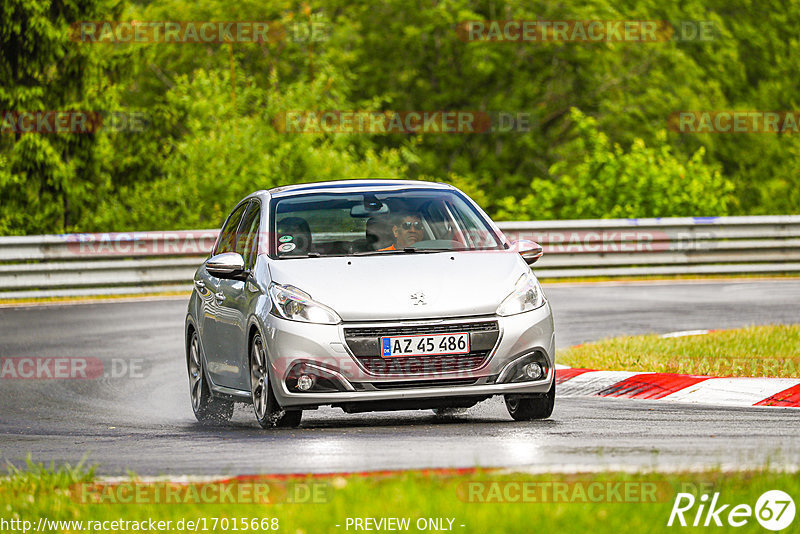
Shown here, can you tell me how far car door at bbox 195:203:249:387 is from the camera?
10.4 meters

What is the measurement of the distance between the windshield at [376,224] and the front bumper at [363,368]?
0.90 m

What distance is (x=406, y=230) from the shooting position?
1019 cm

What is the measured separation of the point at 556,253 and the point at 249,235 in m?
13.4

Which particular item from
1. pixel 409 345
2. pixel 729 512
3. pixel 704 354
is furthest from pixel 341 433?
pixel 704 354

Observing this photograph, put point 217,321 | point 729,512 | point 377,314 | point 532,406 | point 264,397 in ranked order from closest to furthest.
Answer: point 729,512 < point 377,314 < point 264,397 < point 532,406 < point 217,321

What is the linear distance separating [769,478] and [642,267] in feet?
58.4

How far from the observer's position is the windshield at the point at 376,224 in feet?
32.7

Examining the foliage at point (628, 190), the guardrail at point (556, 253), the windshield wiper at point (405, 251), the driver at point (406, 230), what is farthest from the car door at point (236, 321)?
the foliage at point (628, 190)

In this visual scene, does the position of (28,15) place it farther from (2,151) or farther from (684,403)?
(684,403)

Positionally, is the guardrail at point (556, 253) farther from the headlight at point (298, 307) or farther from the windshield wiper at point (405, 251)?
the headlight at point (298, 307)

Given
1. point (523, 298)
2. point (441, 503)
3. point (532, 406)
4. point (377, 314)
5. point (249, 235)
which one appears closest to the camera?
point (441, 503)

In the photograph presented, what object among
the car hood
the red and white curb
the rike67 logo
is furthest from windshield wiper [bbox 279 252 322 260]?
the rike67 logo

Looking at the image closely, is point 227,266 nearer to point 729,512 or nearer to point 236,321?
point 236,321

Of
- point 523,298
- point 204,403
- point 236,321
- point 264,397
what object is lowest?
point 204,403
